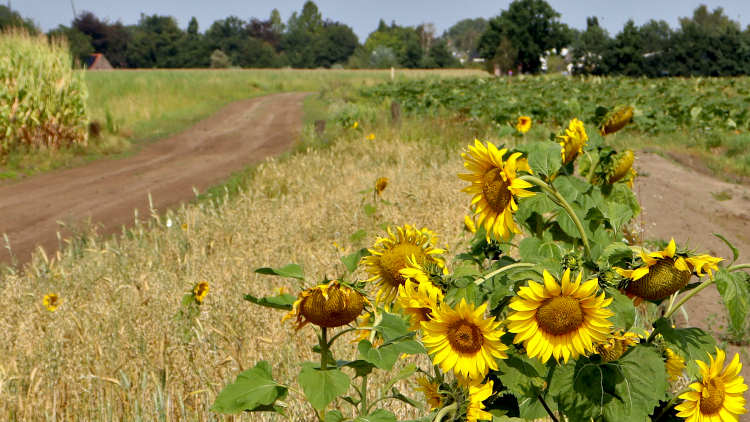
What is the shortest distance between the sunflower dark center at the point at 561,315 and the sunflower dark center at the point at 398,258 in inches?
15.2

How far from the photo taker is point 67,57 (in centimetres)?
1336

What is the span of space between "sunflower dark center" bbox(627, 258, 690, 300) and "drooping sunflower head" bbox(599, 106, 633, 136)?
1.21m

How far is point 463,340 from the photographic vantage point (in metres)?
1.34

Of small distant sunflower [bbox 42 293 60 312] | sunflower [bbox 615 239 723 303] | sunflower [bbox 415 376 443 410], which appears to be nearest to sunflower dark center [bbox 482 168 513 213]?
sunflower [bbox 615 239 723 303]

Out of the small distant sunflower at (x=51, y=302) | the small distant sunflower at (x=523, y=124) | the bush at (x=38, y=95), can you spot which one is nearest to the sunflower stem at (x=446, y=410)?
the small distant sunflower at (x=51, y=302)

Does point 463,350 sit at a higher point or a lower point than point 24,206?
higher

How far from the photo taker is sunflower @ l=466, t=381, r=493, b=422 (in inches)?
55.2

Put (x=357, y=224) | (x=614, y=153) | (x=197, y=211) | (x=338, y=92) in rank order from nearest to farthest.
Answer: (x=614, y=153)
(x=357, y=224)
(x=197, y=211)
(x=338, y=92)

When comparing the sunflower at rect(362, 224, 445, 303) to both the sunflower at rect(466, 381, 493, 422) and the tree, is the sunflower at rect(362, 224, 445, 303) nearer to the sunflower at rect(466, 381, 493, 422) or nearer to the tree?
the sunflower at rect(466, 381, 493, 422)

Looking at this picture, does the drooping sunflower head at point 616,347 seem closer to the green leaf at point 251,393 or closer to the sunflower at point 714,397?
the sunflower at point 714,397

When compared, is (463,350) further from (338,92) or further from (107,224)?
(338,92)

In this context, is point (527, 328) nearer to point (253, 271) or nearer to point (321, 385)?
point (321, 385)

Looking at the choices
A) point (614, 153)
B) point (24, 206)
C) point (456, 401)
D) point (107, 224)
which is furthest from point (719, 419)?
point (24, 206)

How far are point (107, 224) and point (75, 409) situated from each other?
5.56 meters
